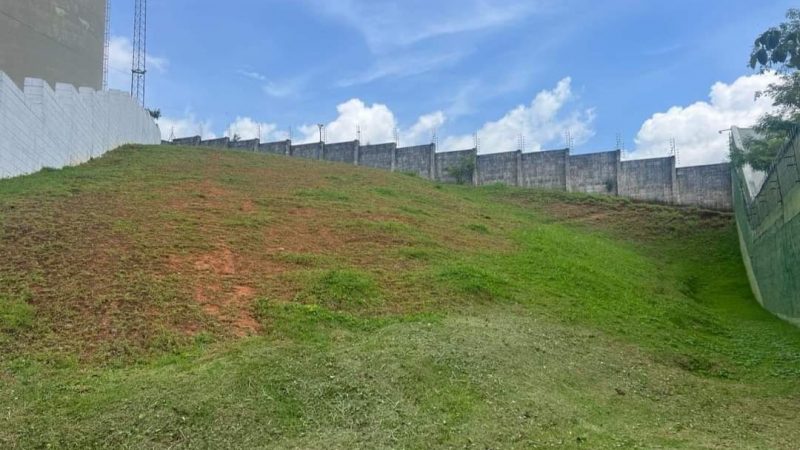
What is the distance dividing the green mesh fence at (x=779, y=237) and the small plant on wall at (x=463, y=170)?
12.7 meters

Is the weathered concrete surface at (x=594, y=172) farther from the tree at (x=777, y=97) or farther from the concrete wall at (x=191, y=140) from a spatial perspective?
the concrete wall at (x=191, y=140)

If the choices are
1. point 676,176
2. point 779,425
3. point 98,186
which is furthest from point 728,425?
point 676,176

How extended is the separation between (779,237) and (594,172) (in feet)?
43.6

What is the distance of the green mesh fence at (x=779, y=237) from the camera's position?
9.68m

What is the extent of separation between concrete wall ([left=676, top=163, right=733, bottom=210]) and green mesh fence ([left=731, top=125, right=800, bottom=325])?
7884 mm

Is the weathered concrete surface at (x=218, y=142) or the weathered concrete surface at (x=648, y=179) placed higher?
the weathered concrete surface at (x=218, y=142)

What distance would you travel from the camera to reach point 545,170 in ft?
80.8

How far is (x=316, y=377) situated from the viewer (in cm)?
→ 565

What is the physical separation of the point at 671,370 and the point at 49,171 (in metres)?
13.1

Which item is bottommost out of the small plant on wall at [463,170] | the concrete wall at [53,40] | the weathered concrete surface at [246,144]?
the small plant on wall at [463,170]

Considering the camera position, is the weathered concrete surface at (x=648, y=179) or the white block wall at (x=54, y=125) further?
the weathered concrete surface at (x=648, y=179)

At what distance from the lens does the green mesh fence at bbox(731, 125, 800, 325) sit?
968cm

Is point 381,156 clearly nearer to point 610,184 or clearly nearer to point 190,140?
point 610,184

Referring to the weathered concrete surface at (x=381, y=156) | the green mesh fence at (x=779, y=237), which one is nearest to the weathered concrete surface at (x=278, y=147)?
the weathered concrete surface at (x=381, y=156)
